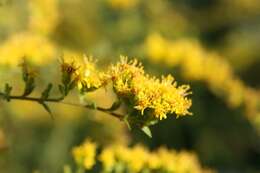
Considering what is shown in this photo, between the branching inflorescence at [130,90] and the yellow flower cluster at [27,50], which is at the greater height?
the yellow flower cluster at [27,50]

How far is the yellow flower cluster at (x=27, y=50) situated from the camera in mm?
3572

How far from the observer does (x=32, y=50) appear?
3.94m

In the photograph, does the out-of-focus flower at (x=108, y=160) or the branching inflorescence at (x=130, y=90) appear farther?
the out-of-focus flower at (x=108, y=160)

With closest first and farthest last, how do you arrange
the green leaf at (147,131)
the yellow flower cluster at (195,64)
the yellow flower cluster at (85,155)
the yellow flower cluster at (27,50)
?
1. the green leaf at (147,131)
2. the yellow flower cluster at (85,155)
3. the yellow flower cluster at (27,50)
4. the yellow flower cluster at (195,64)

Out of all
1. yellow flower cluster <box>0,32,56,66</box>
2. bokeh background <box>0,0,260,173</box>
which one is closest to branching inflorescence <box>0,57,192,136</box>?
bokeh background <box>0,0,260,173</box>

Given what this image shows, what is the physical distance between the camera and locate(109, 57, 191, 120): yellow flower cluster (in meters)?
2.71

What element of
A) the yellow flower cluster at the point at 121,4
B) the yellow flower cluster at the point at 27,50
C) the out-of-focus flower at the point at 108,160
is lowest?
the out-of-focus flower at the point at 108,160

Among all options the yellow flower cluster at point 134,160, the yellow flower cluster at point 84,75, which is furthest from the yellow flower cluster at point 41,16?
the yellow flower cluster at point 84,75

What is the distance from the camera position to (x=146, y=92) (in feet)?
8.92

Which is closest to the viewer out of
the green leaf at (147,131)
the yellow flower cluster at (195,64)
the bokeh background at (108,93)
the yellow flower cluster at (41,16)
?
the green leaf at (147,131)

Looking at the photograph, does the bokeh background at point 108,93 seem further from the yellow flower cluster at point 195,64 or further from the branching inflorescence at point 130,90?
the branching inflorescence at point 130,90

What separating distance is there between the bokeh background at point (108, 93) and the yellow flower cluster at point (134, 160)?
0.32 meters

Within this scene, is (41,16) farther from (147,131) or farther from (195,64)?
(147,131)

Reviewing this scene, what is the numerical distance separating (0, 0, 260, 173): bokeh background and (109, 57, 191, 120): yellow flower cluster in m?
0.54
